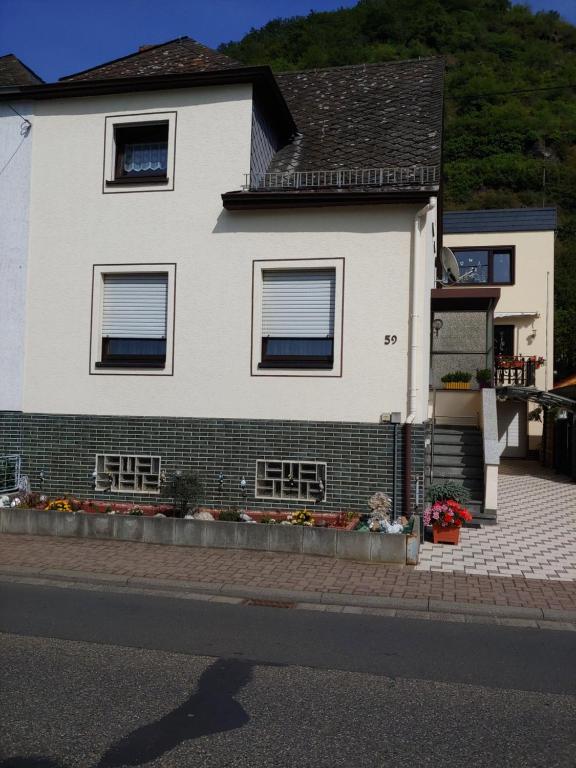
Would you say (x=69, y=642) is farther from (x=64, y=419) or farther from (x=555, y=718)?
(x=64, y=419)

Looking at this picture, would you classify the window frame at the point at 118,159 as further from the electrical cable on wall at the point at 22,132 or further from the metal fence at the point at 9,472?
the metal fence at the point at 9,472

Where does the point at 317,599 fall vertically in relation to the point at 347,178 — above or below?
below

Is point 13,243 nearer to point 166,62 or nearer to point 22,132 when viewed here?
point 22,132

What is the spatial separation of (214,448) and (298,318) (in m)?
2.54

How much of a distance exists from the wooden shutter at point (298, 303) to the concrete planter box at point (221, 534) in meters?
3.47

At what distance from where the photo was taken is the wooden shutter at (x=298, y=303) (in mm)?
12188

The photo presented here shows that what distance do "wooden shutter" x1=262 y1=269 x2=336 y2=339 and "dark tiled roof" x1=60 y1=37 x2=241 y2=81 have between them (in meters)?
3.78

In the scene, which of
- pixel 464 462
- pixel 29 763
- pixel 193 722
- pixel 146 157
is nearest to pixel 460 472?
pixel 464 462

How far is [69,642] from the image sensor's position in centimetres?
649

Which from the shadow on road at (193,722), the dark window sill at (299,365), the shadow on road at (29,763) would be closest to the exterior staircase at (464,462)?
the dark window sill at (299,365)

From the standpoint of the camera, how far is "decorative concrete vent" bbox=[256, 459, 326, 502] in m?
12.0

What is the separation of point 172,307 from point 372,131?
4.99 meters

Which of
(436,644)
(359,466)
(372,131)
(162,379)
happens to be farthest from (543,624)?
(372,131)

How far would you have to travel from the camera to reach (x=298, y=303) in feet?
40.4
